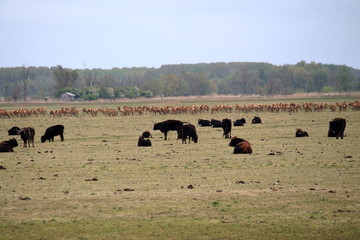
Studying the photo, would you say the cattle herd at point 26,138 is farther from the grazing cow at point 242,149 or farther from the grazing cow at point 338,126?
the grazing cow at point 338,126

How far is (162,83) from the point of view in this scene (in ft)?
515

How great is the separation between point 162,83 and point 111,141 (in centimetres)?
12574

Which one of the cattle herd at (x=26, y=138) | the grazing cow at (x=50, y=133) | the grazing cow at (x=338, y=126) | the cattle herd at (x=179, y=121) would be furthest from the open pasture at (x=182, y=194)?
the grazing cow at (x=50, y=133)

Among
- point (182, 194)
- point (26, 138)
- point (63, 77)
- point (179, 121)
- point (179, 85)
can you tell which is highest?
point (63, 77)

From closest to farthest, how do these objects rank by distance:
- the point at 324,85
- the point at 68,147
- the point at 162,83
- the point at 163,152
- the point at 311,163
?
the point at 311,163, the point at 163,152, the point at 68,147, the point at 162,83, the point at 324,85

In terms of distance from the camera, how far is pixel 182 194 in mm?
14797

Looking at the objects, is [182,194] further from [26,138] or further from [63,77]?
[63,77]

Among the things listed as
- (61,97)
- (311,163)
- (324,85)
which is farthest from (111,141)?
(324,85)

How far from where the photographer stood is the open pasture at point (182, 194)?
11.7 metres

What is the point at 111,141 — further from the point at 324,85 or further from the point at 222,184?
the point at 324,85

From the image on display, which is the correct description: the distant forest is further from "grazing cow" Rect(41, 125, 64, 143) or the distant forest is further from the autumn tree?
"grazing cow" Rect(41, 125, 64, 143)

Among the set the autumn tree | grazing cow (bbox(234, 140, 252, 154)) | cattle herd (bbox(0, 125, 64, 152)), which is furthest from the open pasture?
the autumn tree

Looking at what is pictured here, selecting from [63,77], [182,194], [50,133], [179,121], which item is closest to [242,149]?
[182,194]

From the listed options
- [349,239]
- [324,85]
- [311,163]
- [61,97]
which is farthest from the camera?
[324,85]
